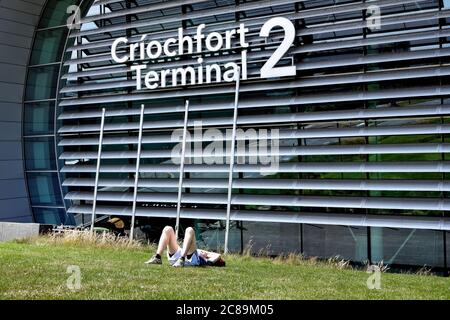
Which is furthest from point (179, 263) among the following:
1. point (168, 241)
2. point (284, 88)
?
point (284, 88)

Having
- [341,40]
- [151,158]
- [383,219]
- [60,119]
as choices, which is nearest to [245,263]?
[383,219]

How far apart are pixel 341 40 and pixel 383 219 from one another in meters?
4.95

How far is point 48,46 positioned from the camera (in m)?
24.1

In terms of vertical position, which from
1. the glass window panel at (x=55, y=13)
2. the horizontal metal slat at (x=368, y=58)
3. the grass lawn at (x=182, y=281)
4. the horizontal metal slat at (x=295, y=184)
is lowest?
the grass lawn at (x=182, y=281)

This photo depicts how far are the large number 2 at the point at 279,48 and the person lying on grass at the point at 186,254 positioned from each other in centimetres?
747

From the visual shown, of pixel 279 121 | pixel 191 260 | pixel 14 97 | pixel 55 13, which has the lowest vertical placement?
pixel 191 260

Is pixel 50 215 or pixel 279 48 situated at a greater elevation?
pixel 279 48

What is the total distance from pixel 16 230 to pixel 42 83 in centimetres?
796

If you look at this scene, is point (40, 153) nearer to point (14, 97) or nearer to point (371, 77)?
point (14, 97)

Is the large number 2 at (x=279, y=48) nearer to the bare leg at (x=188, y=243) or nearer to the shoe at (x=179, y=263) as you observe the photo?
the bare leg at (x=188, y=243)

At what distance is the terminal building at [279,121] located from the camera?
15.8 m

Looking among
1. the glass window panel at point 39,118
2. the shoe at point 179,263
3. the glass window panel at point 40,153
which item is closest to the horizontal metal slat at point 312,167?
the glass window panel at point 40,153
